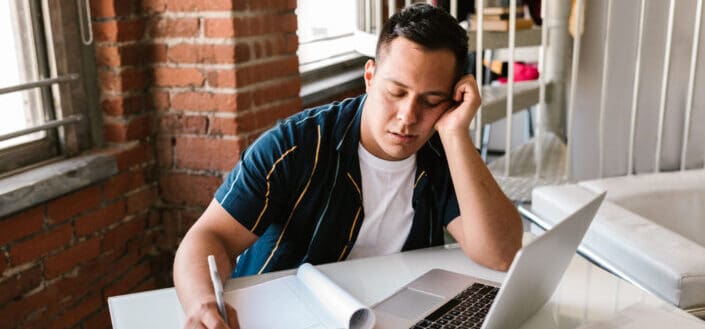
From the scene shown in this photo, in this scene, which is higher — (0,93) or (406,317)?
(0,93)

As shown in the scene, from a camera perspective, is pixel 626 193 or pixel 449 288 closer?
pixel 449 288

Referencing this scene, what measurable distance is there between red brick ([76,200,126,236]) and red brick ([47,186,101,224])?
0.03 metres

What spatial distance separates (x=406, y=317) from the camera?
110 centimetres

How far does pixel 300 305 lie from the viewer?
3.71ft

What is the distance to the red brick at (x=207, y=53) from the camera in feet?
6.66

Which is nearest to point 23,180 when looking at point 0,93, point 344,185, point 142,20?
point 0,93

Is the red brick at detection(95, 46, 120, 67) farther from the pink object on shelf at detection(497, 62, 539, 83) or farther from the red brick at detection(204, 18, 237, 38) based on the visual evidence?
the pink object on shelf at detection(497, 62, 539, 83)

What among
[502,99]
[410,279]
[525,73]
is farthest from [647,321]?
[525,73]

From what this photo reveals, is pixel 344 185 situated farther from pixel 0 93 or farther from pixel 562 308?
pixel 0 93

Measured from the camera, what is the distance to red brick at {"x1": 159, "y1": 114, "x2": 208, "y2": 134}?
6.97ft

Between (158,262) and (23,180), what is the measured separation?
673mm

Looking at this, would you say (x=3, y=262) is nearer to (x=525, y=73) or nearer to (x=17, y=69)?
(x=17, y=69)

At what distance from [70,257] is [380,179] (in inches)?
38.8

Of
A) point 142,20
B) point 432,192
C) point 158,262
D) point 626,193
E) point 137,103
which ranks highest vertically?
point 142,20
